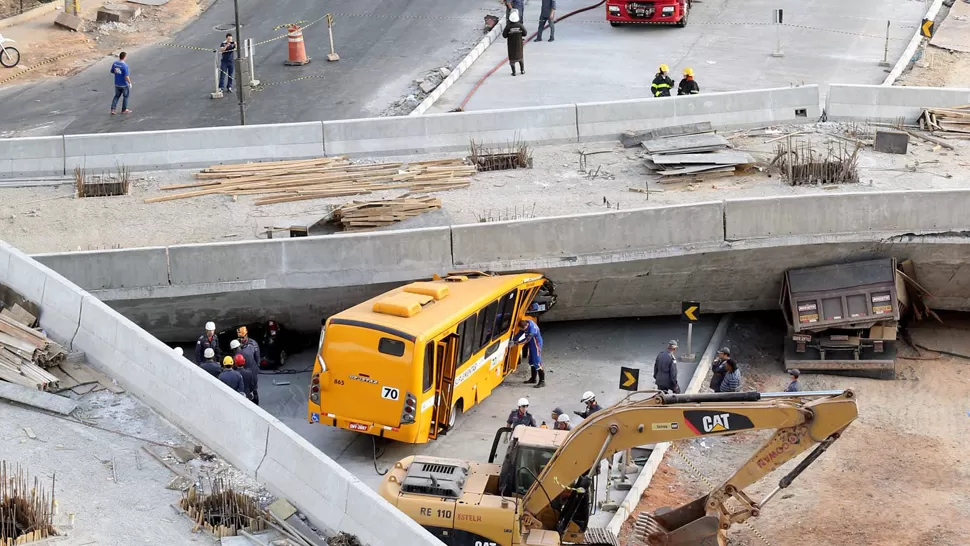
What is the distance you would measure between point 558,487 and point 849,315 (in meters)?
9.12

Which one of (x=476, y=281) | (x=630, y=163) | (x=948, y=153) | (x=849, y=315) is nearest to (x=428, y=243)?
(x=476, y=281)

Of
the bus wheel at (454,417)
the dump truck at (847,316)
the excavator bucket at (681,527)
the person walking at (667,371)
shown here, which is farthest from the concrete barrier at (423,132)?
the excavator bucket at (681,527)

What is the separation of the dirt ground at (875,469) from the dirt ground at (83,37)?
2123 centimetres

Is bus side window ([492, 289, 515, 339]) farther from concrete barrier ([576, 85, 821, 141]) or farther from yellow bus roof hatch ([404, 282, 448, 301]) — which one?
concrete barrier ([576, 85, 821, 141])

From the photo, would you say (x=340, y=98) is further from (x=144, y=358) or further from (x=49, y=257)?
(x=144, y=358)

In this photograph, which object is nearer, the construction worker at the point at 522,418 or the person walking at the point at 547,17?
the construction worker at the point at 522,418

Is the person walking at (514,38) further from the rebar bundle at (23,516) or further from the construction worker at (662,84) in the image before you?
the rebar bundle at (23,516)

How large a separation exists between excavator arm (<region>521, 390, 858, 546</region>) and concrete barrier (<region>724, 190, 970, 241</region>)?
7.32 meters

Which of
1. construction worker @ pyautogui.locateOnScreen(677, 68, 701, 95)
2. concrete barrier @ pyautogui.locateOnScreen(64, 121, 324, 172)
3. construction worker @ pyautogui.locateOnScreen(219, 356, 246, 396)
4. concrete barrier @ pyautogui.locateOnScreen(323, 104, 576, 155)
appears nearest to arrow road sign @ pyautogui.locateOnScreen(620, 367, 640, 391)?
construction worker @ pyautogui.locateOnScreen(219, 356, 246, 396)

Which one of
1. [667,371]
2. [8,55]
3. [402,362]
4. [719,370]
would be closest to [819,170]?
[719,370]

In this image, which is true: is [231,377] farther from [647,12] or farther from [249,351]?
[647,12]

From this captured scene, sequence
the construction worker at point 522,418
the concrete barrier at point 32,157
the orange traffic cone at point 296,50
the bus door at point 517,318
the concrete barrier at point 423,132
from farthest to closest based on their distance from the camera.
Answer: the orange traffic cone at point 296,50
the concrete barrier at point 423,132
the concrete barrier at point 32,157
the bus door at point 517,318
the construction worker at point 522,418

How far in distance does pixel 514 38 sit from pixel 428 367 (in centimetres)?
1688

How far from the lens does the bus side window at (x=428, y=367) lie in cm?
1908
